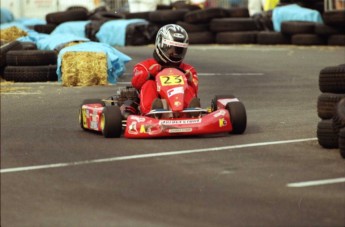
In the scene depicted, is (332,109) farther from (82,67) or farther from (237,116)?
(82,67)

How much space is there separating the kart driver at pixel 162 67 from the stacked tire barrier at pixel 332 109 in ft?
4.18

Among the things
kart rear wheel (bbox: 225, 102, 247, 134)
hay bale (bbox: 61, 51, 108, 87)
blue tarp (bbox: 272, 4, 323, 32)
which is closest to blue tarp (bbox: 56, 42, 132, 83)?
hay bale (bbox: 61, 51, 108, 87)

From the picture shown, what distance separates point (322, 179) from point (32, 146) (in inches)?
92.6

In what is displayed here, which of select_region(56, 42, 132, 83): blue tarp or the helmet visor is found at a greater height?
the helmet visor

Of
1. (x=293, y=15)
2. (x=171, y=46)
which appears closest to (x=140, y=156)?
(x=171, y=46)

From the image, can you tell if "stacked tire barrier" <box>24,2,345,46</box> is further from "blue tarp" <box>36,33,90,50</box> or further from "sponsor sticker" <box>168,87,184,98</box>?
"sponsor sticker" <box>168,87,184,98</box>

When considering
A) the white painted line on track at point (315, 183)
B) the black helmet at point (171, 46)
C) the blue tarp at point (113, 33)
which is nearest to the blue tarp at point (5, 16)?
the blue tarp at point (113, 33)

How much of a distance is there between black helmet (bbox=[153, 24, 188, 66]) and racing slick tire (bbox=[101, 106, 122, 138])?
2.80 feet

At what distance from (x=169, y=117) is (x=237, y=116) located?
61 centimetres

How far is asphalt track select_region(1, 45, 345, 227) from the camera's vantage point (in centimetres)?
662

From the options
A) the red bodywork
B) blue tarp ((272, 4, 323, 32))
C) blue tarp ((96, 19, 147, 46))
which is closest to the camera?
the red bodywork

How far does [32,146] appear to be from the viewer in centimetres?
900

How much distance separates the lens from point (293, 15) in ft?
83.1

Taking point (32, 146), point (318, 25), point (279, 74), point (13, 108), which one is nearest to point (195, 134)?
point (32, 146)
